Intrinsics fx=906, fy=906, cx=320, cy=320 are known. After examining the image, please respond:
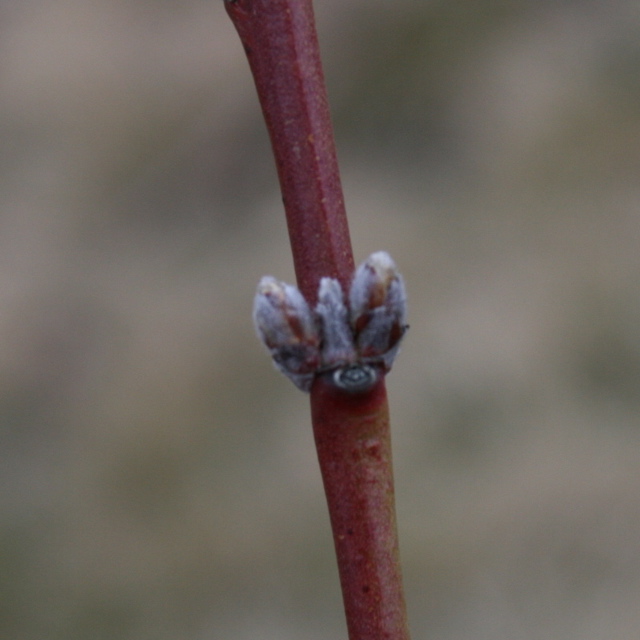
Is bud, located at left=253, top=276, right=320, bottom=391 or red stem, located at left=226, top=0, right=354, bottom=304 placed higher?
red stem, located at left=226, top=0, right=354, bottom=304

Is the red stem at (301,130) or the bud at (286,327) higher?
the red stem at (301,130)

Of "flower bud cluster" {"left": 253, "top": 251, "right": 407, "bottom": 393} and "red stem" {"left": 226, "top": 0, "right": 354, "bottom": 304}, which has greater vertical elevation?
"red stem" {"left": 226, "top": 0, "right": 354, "bottom": 304}

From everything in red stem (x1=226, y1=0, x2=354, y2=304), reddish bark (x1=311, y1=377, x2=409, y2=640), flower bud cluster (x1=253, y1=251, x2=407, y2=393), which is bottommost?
reddish bark (x1=311, y1=377, x2=409, y2=640)

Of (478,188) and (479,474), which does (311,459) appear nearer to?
(479,474)

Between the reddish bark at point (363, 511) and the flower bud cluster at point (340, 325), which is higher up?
the flower bud cluster at point (340, 325)

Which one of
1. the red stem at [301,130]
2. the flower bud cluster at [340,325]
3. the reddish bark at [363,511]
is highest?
the red stem at [301,130]

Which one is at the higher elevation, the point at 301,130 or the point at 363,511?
the point at 301,130

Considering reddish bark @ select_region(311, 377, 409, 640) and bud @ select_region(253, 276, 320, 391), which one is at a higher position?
bud @ select_region(253, 276, 320, 391)

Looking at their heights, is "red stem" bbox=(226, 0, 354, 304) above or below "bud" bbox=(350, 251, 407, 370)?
above
